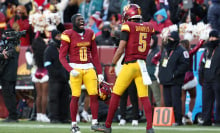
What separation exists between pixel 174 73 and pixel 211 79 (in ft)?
2.82

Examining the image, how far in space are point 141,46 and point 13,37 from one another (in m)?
2.47

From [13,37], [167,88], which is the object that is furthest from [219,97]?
[13,37]

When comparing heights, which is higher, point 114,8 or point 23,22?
point 114,8

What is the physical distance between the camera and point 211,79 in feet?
54.1

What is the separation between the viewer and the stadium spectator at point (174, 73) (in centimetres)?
1652

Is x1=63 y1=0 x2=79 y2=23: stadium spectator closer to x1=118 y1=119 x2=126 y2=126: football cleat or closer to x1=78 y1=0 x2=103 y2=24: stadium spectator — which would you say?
x1=78 y1=0 x2=103 y2=24: stadium spectator

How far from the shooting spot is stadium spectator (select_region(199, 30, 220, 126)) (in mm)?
16344

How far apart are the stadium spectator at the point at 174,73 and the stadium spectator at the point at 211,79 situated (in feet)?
1.66

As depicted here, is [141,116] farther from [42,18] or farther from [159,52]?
[42,18]

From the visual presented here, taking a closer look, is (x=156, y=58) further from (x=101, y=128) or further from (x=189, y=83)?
(x=101, y=128)

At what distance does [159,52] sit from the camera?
→ 689 inches

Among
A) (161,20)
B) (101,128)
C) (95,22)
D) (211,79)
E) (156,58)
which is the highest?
(161,20)

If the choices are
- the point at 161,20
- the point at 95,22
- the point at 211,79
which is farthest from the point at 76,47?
the point at 95,22

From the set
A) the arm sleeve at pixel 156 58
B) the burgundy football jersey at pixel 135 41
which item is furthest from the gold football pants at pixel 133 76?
the arm sleeve at pixel 156 58
